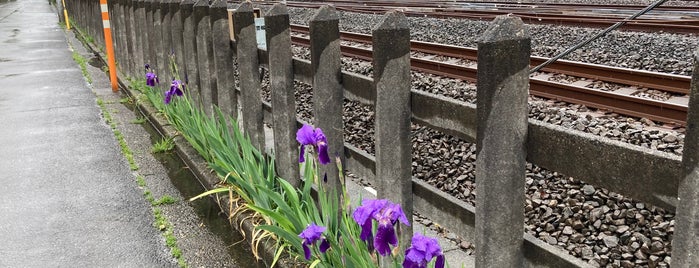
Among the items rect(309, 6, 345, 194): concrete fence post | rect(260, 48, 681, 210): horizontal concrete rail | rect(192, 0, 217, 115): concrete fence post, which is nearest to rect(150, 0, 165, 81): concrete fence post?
rect(192, 0, 217, 115): concrete fence post

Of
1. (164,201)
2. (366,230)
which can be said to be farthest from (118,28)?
(366,230)

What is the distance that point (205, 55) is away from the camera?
18.2 ft

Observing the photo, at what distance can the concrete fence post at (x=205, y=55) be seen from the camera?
540 centimetres

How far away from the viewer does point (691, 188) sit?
1.69 metres

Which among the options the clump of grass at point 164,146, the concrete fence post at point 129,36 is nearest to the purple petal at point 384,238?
the clump of grass at point 164,146

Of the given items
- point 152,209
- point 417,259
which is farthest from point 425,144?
point 417,259

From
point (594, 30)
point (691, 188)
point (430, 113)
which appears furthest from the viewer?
point (594, 30)

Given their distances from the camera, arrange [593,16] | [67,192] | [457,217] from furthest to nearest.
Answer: [593,16] < [67,192] < [457,217]

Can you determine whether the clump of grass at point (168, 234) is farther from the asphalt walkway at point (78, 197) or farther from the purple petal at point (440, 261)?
the purple petal at point (440, 261)

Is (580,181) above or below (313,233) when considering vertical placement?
below

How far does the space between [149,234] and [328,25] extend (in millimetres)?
1894

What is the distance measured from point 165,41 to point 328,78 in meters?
4.13

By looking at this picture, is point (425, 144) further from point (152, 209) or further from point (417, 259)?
point (417, 259)

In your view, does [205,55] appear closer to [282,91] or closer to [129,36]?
[282,91]
